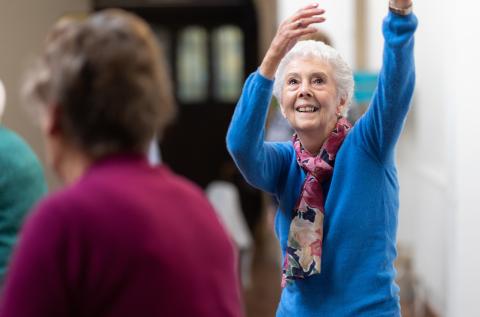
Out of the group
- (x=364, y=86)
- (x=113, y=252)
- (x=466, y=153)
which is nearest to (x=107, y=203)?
(x=113, y=252)

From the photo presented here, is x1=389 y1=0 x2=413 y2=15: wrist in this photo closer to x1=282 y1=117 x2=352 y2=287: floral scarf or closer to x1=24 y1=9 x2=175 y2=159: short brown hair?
x1=282 y1=117 x2=352 y2=287: floral scarf

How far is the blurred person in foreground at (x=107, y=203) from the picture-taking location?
124 centimetres

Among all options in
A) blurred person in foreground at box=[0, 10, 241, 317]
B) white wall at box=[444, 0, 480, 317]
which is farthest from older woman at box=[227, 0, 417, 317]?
white wall at box=[444, 0, 480, 317]

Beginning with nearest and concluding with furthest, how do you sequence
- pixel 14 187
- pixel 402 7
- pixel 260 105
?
pixel 402 7
pixel 260 105
pixel 14 187

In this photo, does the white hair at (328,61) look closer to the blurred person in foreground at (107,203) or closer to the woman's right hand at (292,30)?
the woman's right hand at (292,30)

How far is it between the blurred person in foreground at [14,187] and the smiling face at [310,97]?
691 millimetres

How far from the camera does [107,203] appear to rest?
1256 mm

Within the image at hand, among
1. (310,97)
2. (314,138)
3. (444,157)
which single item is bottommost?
(444,157)

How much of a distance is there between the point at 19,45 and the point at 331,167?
3.85 m

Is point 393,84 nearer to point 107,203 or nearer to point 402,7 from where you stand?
point 402,7

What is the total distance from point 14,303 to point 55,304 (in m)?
0.06

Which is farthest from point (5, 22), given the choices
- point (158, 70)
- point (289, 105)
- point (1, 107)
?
point (158, 70)

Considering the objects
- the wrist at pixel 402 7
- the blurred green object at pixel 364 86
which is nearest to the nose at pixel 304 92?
the wrist at pixel 402 7

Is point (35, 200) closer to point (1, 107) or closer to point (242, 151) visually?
point (1, 107)
